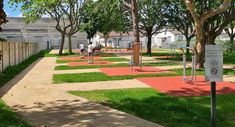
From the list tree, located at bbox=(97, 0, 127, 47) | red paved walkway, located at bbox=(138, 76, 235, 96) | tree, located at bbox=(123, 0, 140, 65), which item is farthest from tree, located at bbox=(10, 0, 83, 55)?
red paved walkway, located at bbox=(138, 76, 235, 96)

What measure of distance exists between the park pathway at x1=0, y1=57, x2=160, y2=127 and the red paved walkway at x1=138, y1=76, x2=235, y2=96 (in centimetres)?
198

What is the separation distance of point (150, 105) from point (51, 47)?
72690mm

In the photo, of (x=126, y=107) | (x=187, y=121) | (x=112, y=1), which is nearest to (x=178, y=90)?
(x=126, y=107)

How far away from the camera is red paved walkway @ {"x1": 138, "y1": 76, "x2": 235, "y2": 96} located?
45.5ft

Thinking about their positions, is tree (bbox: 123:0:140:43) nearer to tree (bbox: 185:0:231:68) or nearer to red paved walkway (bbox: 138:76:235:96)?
tree (bbox: 185:0:231:68)

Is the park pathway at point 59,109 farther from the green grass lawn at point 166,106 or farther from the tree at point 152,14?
the tree at point 152,14

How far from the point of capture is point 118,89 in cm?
1473

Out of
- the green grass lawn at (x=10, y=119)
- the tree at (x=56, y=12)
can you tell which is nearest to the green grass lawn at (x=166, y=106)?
the green grass lawn at (x=10, y=119)

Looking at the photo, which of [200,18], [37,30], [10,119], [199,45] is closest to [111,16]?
[199,45]

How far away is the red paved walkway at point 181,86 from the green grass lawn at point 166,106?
695 millimetres

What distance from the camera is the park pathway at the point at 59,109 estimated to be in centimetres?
899

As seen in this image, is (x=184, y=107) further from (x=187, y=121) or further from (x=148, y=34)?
(x=148, y=34)

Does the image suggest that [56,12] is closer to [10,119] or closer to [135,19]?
[135,19]

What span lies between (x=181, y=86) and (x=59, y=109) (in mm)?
6033
